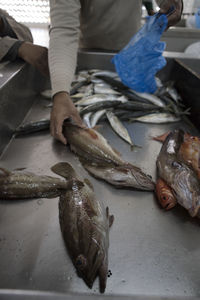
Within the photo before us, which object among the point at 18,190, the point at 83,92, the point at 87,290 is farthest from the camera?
the point at 83,92

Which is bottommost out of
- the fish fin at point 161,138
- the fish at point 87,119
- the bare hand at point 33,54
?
the fish fin at point 161,138

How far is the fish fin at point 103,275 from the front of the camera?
968 mm

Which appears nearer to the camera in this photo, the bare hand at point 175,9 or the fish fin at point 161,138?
the fish fin at point 161,138

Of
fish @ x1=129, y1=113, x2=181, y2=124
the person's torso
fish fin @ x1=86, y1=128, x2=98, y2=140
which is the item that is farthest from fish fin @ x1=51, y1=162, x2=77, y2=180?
the person's torso

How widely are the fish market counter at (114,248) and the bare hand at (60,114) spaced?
0.21 m

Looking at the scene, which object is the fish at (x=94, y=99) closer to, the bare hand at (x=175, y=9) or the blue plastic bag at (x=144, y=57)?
the blue plastic bag at (x=144, y=57)

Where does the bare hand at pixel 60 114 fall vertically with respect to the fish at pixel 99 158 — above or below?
above

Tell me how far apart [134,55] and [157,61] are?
264 millimetres

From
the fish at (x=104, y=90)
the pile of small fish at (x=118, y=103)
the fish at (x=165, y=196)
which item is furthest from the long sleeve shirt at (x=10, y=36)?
the fish at (x=165, y=196)

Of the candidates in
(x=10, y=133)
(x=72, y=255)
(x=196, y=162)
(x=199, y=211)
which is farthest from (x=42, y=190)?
(x=196, y=162)

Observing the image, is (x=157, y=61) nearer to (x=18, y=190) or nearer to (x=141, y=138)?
(x=141, y=138)

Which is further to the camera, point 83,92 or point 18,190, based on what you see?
point 83,92

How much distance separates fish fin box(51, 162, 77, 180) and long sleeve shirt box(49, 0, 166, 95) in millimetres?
662

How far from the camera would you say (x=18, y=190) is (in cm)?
136
